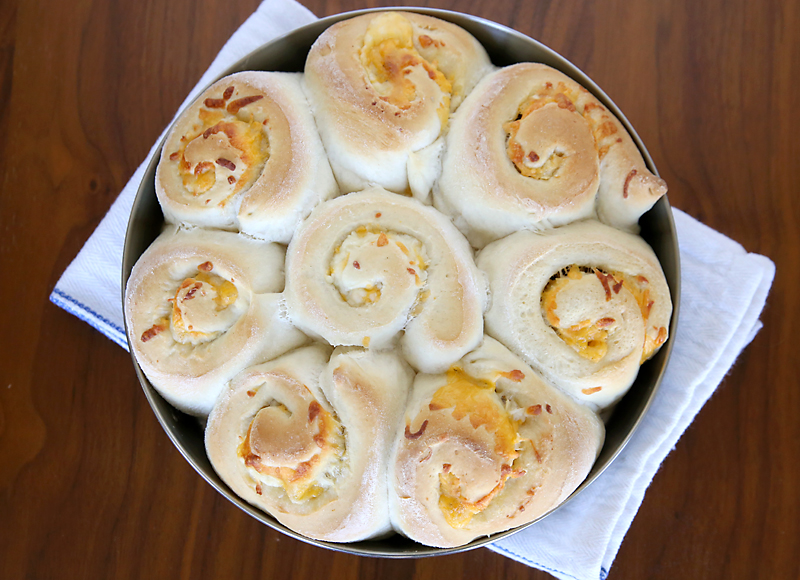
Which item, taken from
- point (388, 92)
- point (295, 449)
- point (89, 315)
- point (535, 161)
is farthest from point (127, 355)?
point (535, 161)

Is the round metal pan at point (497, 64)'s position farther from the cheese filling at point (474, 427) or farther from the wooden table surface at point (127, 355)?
the wooden table surface at point (127, 355)

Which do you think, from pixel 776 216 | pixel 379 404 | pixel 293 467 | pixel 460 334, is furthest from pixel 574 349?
pixel 776 216

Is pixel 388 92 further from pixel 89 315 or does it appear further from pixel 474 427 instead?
pixel 89 315

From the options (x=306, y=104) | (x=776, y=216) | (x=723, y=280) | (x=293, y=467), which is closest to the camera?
(x=293, y=467)

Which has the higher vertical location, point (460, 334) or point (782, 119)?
point (782, 119)

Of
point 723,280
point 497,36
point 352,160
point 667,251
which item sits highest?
point 497,36

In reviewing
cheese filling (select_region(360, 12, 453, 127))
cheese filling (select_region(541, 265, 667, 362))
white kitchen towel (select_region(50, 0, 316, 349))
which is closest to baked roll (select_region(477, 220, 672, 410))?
cheese filling (select_region(541, 265, 667, 362))

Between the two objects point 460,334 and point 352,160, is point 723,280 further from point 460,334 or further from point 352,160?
point 352,160
